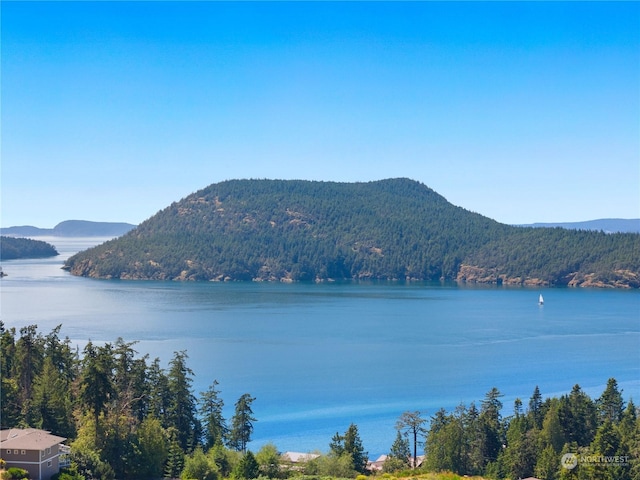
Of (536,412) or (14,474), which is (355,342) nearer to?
(536,412)

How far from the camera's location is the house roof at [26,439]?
33.7 meters

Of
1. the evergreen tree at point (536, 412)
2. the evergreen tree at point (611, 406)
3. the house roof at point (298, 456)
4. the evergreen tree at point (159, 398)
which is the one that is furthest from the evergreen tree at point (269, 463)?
the evergreen tree at point (611, 406)

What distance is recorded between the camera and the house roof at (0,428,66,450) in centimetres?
3372

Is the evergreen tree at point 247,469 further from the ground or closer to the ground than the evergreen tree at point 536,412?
closer to the ground

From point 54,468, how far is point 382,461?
A: 18.9 meters

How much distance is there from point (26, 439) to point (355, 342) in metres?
58.7

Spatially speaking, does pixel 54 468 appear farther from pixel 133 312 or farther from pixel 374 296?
pixel 374 296

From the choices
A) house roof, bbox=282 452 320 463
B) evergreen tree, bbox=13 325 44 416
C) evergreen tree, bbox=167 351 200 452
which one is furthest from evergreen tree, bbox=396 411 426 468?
evergreen tree, bbox=13 325 44 416

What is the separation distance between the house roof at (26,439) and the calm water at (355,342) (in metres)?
15.6

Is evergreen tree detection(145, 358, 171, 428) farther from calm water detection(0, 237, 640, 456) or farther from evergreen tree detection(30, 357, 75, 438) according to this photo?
calm water detection(0, 237, 640, 456)

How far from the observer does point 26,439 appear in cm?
3434

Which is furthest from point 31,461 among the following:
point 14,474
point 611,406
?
point 611,406

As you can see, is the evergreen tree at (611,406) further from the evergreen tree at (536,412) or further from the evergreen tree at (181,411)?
the evergreen tree at (181,411)

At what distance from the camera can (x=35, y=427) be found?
39500 millimetres
